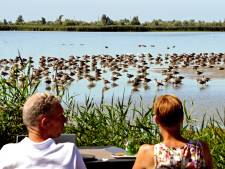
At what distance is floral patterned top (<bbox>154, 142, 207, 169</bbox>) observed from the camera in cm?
432

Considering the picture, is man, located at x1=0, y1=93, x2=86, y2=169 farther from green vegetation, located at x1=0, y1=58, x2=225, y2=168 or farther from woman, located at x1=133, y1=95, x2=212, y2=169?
green vegetation, located at x1=0, y1=58, x2=225, y2=168

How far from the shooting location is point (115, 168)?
199 inches

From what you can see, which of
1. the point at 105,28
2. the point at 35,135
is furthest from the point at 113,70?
the point at 105,28

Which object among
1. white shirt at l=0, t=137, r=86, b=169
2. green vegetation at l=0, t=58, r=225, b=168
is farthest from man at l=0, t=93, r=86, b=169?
green vegetation at l=0, t=58, r=225, b=168

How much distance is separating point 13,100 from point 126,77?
1592 cm

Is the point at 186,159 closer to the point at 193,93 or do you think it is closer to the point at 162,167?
the point at 162,167

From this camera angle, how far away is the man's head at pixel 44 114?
365 cm

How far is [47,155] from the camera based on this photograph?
12.3 ft

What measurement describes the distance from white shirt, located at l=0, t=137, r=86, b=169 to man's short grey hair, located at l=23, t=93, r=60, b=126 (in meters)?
0.13

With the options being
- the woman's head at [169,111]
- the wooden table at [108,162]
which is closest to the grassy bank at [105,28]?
the wooden table at [108,162]

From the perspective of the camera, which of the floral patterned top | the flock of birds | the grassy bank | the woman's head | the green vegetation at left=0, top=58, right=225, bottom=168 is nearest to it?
the woman's head

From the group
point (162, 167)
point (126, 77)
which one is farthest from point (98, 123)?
point (126, 77)

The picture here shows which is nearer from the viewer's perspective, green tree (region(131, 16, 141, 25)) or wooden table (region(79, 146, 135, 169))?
wooden table (region(79, 146, 135, 169))

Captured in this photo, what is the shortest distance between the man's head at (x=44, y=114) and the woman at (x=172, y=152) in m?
0.73
